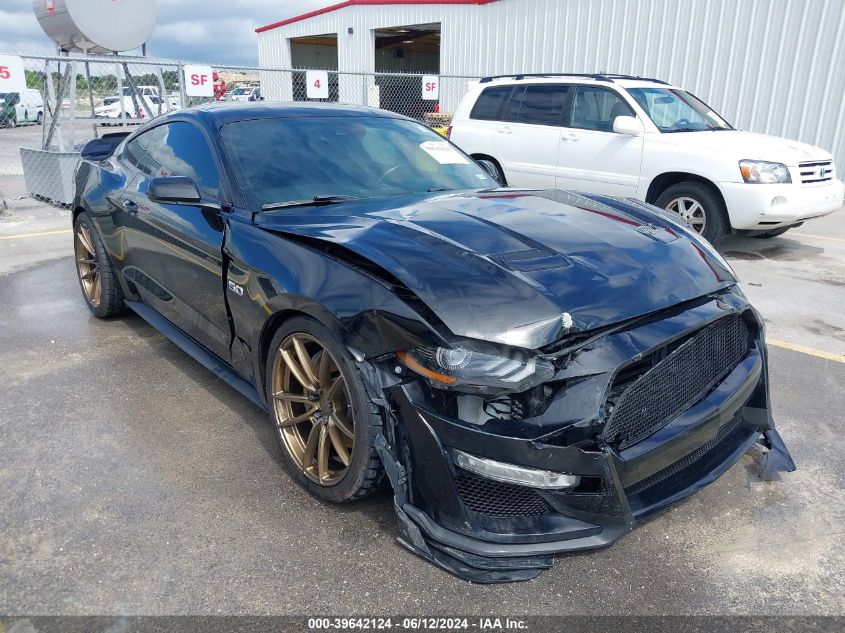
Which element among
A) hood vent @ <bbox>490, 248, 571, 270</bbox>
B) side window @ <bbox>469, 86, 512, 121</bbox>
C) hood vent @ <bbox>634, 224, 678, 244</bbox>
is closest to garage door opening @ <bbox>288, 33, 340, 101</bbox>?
side window @ <bbox>469, 86, 512, 121</bbox>

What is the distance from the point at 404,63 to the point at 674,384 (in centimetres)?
3205

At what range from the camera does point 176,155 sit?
3.78m

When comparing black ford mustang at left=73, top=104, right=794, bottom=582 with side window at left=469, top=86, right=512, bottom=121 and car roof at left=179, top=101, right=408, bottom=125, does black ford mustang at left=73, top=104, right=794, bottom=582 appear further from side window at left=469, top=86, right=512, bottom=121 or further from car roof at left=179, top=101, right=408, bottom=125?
side window at left=469, top=86, right=512, bottom=121

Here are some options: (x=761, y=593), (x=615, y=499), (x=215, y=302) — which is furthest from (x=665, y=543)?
(x=215, y=302)

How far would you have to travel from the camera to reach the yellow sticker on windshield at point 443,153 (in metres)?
3.87

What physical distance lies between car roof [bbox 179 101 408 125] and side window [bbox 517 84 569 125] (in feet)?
14.9

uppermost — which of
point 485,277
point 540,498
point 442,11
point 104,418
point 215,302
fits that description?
point 442,11

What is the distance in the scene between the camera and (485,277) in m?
2.28

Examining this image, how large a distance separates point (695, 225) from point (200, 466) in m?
5.91

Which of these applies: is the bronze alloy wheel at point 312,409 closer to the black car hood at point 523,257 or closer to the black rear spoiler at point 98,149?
the black car hood at point 523,257

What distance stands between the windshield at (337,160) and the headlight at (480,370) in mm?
1407

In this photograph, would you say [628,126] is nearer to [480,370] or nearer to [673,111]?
[673,111]

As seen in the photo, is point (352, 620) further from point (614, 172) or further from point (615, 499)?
point (614, 172)

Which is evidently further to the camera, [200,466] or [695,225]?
[695,225]
